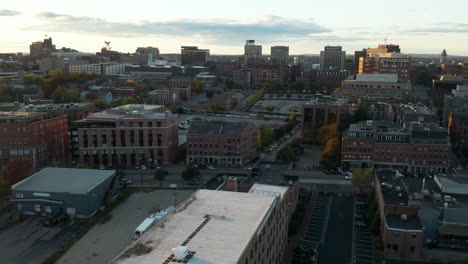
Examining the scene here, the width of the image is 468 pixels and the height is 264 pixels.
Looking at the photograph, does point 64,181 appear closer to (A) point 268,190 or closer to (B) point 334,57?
(A) point 268,190

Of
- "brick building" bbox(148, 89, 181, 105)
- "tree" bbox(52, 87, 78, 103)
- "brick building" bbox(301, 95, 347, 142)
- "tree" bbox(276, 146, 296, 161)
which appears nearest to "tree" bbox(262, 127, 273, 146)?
"brick building" bbox(301, 95, 347, 142)

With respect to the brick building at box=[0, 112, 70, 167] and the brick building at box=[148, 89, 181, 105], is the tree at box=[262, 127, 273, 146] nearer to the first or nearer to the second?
the brick building at box=[0, 112, 70, 167]

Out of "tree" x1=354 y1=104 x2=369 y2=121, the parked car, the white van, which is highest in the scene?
"tree" x1=354 y1=104 x2=369 y2=121

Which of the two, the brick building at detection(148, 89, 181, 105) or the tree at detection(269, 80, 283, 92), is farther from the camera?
the tree at detection(269, 80, 283, 92)

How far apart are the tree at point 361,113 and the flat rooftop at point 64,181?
4308cm

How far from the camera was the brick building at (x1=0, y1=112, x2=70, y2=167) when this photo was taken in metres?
50.4

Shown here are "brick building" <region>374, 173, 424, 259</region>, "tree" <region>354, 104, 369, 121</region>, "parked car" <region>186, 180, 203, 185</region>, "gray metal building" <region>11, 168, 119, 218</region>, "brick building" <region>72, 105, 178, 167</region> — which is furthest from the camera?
"tree" <region>354, 104, 369, 121</region>

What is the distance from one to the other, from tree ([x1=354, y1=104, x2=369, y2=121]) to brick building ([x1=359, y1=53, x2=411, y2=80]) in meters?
45.4

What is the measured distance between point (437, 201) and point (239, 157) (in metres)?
25.7

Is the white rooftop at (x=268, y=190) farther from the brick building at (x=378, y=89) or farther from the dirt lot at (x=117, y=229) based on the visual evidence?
the brick building at (x=378, y=89)

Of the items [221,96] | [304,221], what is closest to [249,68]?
[221,96]

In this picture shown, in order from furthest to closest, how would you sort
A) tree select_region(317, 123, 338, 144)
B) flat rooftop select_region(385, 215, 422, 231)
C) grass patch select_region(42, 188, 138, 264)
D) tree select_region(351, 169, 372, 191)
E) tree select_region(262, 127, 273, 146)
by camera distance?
tree select_region(262, 127, 273, 146) < tree select_region(317, 123, 338, 144) < tree select_region(351, 169, 372, 191) < flat rooftop select_region(385, 215, 422, 231) < grass patch select_region(42, 188, 138, 264)

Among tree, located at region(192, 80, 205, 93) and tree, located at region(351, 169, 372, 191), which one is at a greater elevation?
tree, located at region(192, 80, 205, 93)

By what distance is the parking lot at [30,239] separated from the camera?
29.2 metres
